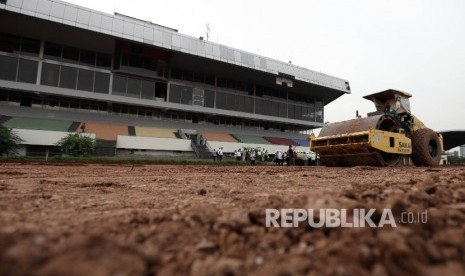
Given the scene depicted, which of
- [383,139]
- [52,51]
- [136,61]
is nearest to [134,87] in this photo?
[136,61]

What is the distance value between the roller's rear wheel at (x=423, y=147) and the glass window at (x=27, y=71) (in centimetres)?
3431

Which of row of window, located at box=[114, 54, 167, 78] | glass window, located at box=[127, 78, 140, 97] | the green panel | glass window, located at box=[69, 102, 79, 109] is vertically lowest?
the green panel

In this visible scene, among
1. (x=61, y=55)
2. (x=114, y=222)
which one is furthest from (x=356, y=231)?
(x=61, y=55)

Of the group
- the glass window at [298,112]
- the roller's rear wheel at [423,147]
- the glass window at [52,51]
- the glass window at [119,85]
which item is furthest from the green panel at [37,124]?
the glass window at [298,112]

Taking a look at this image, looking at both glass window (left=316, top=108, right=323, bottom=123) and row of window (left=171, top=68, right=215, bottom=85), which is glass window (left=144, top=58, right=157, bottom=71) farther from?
glass window (left=316, top=108, right=323, bottom=123)

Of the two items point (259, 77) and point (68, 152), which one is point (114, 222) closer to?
point (68, 152)

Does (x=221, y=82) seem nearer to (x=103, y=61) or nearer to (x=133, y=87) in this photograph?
(x=133, y=87)

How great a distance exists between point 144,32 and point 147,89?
6.55 m

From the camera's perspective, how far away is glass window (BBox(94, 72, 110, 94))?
112 ft

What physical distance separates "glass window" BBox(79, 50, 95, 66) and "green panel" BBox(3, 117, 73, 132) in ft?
24.4

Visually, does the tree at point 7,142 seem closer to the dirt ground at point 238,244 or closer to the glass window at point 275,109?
the dirt ground at point 238,244

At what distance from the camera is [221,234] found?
1.79 m

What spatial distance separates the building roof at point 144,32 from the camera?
2861cm

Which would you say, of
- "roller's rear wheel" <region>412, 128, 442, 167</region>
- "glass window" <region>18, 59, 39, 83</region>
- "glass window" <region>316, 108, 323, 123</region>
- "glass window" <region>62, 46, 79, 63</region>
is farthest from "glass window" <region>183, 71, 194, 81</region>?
"roller's rear wheel" <region>412, 128, 442, 167</region>
